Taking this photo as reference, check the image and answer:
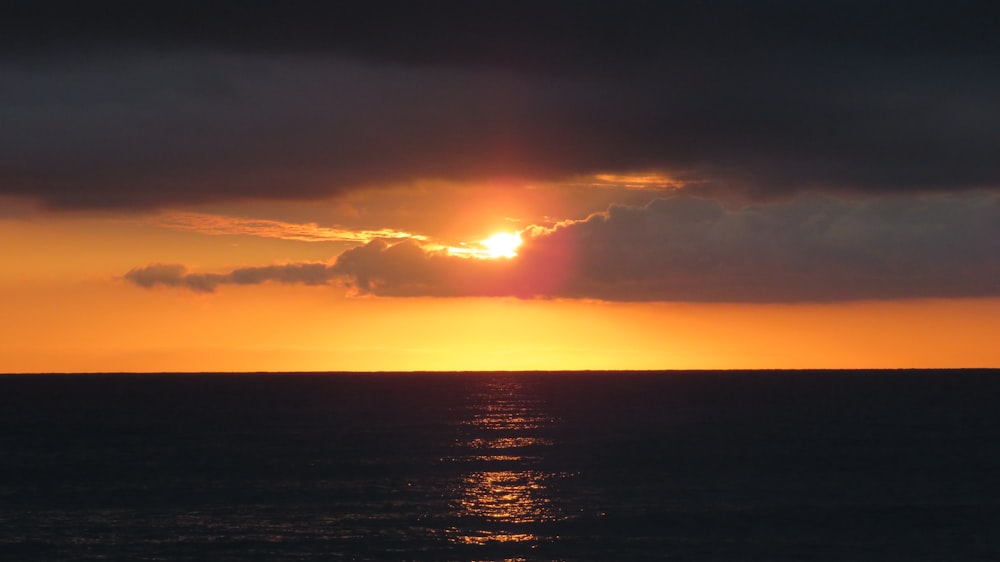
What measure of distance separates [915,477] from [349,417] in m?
106

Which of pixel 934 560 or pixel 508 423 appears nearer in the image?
pixel 934 560

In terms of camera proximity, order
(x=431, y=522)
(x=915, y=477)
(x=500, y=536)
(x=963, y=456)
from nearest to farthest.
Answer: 1. (x=500, y=536)
2. (x=431, y=522)
3. (x=915, y=477)
4. (x=963, y=456)

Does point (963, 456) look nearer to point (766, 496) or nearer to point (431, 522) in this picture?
point (766, 496)

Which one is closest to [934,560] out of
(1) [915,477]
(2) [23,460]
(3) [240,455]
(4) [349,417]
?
(1) [915,477]

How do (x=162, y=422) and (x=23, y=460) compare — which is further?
(x=162, y=422)

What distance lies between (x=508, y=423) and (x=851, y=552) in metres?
104

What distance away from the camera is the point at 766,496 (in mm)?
83500

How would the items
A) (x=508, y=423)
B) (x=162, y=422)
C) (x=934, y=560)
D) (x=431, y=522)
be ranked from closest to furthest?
(x=934, y=560) → (x=431, y=522) → (x=508, y=423) → (x=162, y=422)

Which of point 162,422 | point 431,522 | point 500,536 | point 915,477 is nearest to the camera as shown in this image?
point 500,536

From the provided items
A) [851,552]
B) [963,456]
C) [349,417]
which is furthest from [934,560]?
[349,417]

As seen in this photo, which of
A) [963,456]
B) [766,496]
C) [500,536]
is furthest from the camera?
[963,456]

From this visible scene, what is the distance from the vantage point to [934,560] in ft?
198

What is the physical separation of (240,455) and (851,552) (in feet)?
231

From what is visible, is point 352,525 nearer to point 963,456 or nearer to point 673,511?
point 673,511
